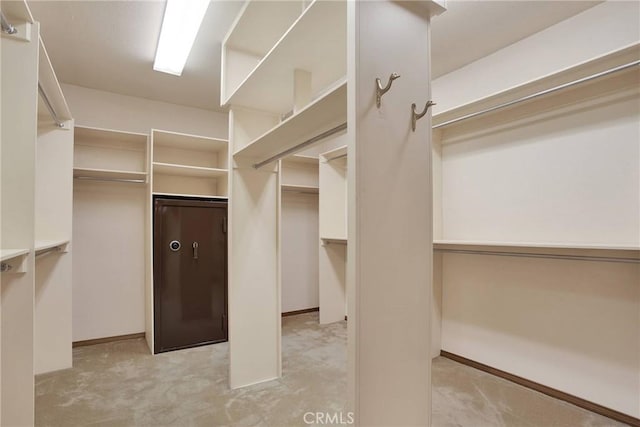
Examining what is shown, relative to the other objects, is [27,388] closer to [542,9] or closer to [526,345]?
[526,345]

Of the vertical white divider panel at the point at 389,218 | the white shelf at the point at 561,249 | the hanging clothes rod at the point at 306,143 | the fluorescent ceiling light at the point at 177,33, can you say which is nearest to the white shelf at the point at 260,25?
the fluorescent ceiling light at the point at 177,33

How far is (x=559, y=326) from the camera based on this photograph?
225 centimetres

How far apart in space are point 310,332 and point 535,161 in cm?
284

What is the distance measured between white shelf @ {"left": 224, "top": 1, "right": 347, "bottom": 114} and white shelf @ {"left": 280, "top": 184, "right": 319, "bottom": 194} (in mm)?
1728

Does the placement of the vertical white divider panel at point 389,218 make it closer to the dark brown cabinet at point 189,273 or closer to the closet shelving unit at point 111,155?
the dark brown cabinet at point 189,273

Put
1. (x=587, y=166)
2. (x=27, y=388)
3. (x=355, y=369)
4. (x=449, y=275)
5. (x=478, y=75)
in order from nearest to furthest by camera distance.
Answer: (x=355, y=369) < (x=27, y=388) < (x=587, y=166) < (x=478, y=75) < (x=449, y=275)

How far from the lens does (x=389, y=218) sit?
113 centimetres

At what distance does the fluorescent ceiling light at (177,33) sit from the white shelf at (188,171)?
2.97 feet

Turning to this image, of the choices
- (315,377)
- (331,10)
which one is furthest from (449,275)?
(331,10)

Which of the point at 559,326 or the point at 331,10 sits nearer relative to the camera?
the point at 331,10

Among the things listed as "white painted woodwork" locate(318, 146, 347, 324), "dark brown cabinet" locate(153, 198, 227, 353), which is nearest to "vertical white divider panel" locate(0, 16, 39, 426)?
"dark brown cabinet" locate(153, 198, 227, 353)

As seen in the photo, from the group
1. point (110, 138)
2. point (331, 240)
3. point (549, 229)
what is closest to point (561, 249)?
point (549, 229)

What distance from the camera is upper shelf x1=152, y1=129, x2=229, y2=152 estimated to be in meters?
3.27

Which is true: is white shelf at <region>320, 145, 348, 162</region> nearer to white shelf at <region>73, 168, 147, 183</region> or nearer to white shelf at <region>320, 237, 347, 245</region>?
white shelf at <region>320, 237, 347, 245</region>
